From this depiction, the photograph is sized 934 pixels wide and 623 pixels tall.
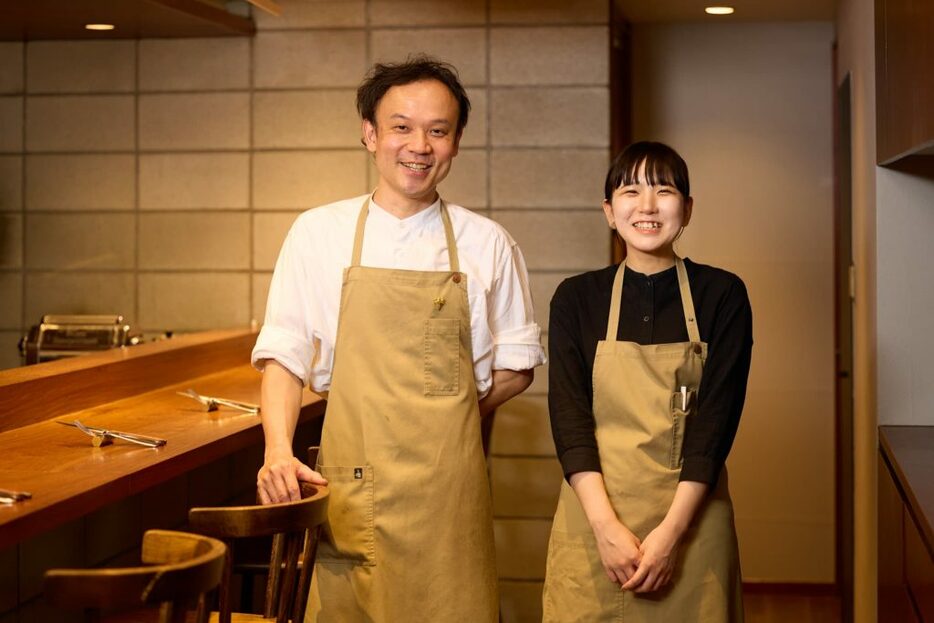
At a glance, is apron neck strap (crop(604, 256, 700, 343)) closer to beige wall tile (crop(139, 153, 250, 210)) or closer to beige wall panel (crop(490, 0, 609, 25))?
beige wall panel (crop(490, 0, 609, 25))

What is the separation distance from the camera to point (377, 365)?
2309 millimetres

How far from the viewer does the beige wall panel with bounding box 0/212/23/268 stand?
4777mm

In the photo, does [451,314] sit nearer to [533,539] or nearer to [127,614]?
[127,614]

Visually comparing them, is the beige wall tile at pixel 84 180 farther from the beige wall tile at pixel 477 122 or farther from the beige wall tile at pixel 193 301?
the beige wall tile at pixel 477 122

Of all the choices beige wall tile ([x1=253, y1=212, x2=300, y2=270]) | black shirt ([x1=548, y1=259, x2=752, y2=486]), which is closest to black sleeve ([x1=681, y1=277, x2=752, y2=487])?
black shirt ([x1=548, y1=259, x2=752, y2=486])

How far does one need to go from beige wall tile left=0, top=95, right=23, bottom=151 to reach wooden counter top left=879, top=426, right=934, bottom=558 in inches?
132

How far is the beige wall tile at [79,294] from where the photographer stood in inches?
187

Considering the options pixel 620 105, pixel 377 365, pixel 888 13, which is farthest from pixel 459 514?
pixel 620 105

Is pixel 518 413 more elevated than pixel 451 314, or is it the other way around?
pixel 451 314

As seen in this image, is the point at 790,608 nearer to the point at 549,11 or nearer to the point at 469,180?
the point at 469,180

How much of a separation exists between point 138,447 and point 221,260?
7.21 ft

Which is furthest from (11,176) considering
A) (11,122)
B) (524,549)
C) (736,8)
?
(736,8)

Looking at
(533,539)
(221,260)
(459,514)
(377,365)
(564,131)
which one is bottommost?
(533,539)

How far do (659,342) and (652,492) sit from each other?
10.4 inches
